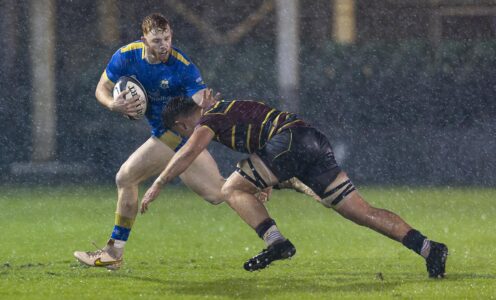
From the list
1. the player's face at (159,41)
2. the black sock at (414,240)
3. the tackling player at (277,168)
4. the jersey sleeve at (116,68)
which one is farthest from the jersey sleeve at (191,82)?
the black sock at (414,240)

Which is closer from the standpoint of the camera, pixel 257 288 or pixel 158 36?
pixel 257 288

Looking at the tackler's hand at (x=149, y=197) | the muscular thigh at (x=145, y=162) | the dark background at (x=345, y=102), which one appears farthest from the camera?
the dark background at (x=345, y=102)

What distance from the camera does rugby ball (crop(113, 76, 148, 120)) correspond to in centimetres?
922

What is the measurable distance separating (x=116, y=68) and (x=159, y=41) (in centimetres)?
56

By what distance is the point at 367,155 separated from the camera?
18.0m

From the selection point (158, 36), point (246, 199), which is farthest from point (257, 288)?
point (158, 36)

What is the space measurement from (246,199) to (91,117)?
10172 millimetres

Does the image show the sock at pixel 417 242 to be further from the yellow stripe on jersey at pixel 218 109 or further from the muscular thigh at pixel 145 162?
the muscular thigh at pixel 145 162

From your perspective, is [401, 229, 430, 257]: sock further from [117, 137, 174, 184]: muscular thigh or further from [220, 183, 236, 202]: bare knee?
[117, 137, 174, 184]: muscular thigh

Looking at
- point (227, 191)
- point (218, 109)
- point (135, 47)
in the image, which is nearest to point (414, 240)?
point (227, 191)

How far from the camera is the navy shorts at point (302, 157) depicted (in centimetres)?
852

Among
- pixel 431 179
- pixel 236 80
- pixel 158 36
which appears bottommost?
pixel 431 179

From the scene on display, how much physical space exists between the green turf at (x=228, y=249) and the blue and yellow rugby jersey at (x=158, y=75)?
1.23 meters

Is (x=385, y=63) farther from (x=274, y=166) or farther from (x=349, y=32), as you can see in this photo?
(x=274, y=166)
